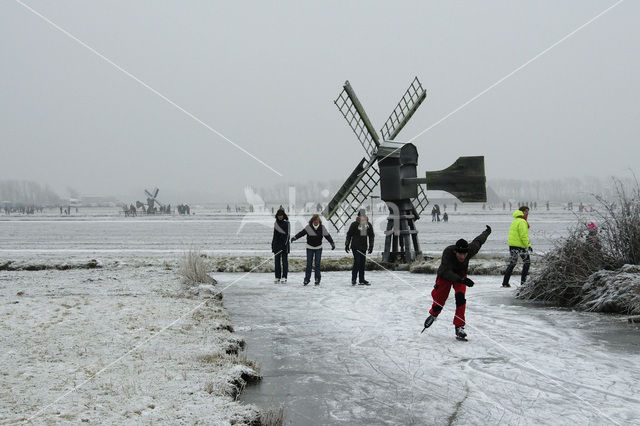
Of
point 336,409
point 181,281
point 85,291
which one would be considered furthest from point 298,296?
point 336,409

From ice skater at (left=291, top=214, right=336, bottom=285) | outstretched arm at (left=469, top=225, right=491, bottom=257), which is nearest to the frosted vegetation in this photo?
outstretched arm at (left=469, top=225, right=491, bottom=257)

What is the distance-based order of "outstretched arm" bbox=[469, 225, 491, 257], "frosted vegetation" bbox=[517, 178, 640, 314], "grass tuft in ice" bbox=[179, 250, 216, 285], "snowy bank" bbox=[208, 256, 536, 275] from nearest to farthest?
"outstretched arm" bbox=[469, 225, 491, 257]
"frosted vegetation" bbox=[517, 178, 640, 314]
"grass tuft in ice" bbox=[179, 250, 216, 285]
"snowy bank" bbox=[208, 256, 536, 275]

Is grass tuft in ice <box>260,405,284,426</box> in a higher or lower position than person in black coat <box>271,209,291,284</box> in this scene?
lower

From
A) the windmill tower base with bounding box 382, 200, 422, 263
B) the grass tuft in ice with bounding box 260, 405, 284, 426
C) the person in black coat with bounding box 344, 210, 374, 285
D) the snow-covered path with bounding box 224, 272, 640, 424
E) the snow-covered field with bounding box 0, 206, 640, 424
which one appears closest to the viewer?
the grass tuft in ice with bounding box 260, 405, 284, 426

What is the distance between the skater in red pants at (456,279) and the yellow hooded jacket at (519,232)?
4.73m

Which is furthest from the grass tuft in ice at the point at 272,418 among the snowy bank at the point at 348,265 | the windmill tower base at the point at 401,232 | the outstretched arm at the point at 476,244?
the windmill tower base at the point at 401,232

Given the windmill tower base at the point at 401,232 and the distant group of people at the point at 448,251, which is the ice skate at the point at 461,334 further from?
the windmill tower base at the point at 401,232

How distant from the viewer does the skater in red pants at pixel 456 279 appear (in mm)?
7898

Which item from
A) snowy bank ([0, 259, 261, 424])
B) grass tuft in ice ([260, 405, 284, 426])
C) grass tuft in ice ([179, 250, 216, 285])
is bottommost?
grass tuft in ice ([260, 405, 284, 426])

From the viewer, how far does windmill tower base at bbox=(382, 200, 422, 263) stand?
16.7m

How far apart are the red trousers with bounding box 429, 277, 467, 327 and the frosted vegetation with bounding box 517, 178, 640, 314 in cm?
349

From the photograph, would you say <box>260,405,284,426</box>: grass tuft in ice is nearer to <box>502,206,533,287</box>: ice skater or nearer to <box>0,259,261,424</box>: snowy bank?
<box>0,259,261,424</box>: snowy bank

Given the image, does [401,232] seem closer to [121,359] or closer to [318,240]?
[318,240]

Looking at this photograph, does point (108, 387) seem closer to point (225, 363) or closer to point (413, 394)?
point (225, 363)
